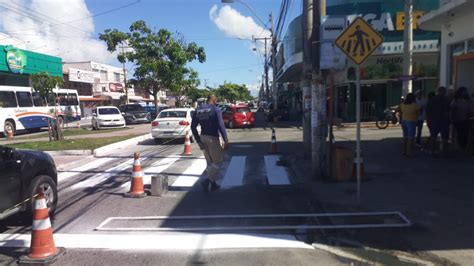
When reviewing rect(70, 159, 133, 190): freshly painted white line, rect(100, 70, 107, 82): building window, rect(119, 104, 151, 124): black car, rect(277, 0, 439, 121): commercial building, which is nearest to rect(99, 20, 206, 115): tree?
rect(119, 104, 151, 124): black car

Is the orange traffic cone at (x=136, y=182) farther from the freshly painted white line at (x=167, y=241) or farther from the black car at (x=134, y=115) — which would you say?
the black car at (x=134, y=115)

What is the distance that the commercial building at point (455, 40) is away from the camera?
1244 cm

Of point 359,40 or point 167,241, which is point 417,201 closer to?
point 359,40

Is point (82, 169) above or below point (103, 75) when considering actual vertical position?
below

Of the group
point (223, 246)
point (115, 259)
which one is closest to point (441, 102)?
point (223, 246)

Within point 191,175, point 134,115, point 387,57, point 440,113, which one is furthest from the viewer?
point 134,115

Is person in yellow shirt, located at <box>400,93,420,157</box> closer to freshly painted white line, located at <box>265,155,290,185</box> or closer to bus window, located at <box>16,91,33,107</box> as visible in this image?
freshly painted white line, located at <box>265,155,290,185</box>

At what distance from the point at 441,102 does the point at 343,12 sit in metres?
15.7

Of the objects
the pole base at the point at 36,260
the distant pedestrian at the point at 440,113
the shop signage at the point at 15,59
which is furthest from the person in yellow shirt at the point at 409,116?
the shop signage at the point at 15,59

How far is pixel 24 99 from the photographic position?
27.7 metres

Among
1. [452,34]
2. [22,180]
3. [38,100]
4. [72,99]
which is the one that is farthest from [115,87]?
[22,180]

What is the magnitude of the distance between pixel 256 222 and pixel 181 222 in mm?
1148

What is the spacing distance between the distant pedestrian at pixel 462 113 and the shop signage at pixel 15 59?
2878cm

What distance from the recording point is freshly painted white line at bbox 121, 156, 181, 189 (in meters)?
9.93
